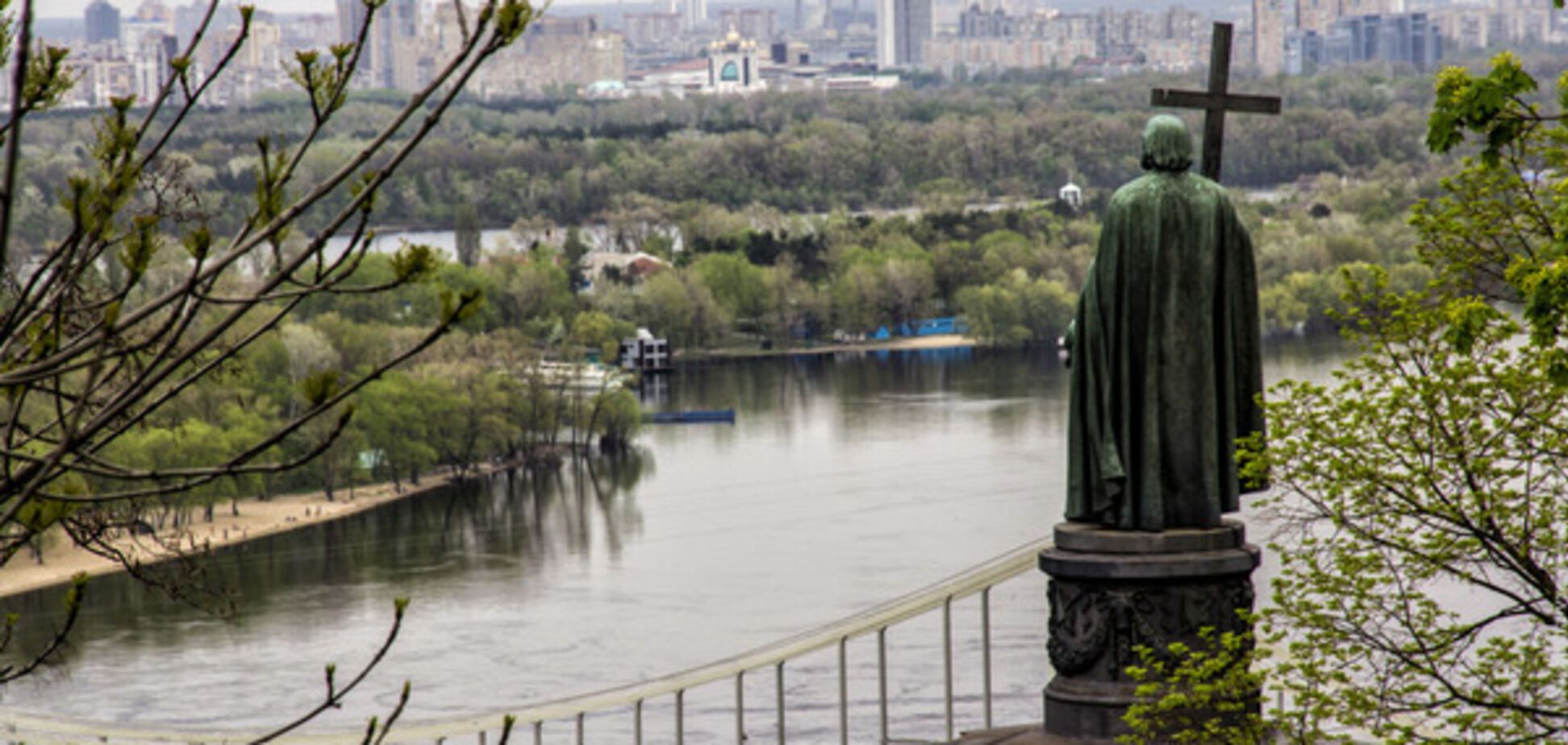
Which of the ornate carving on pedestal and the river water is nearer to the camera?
the ornate carving on pedestal

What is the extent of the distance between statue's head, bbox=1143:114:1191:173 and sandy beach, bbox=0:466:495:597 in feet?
77.5

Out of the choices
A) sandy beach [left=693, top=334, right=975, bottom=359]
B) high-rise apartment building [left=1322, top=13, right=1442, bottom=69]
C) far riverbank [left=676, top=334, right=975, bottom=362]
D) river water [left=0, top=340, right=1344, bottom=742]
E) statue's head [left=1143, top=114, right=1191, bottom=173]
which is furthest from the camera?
high-rise apartment building [left=1322, top=13, right=1442, bottom=69]

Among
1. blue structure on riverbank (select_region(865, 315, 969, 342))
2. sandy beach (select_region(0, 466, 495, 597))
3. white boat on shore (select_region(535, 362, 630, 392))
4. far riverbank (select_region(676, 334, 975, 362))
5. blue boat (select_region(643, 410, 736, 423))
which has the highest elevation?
white boat on shore (select_region(535, 362, 630, 392))

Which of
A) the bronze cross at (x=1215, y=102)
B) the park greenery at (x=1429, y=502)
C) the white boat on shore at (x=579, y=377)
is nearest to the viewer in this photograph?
the park greenery at (x=1429, y=502)

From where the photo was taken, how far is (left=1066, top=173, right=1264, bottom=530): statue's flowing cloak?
26.9 ft

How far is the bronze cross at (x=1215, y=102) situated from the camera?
28.5 ft

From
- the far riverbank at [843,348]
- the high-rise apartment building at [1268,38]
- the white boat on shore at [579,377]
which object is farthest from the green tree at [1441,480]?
the high-rise apartment building at [1268,38]

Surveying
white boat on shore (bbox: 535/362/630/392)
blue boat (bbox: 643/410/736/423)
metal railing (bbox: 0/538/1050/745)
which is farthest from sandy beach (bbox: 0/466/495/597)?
metal railing (bbox: 0/538/1050/745)

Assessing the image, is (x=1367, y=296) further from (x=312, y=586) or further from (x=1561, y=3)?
(x=312, y=586)

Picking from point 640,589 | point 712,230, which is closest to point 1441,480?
point 640,589

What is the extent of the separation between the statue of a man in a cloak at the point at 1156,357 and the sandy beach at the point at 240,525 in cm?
2354

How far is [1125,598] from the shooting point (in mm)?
8102

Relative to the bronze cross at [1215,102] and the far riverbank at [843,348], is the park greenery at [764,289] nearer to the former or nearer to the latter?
the bronze cross at [1215,102]

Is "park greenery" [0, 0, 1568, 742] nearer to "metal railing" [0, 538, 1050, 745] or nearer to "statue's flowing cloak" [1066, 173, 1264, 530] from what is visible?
"statue's flowing cloak" [1066, 173, 1264, 530]
